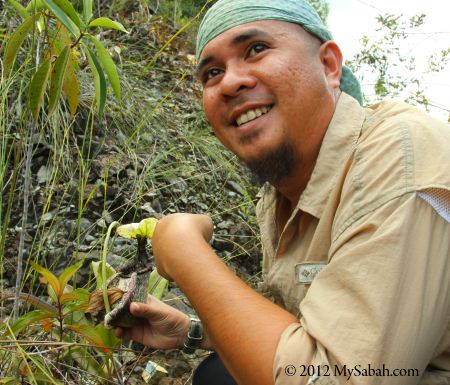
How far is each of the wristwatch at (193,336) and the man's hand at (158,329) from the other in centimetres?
1

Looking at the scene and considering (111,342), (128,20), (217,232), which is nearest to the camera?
(111,342)

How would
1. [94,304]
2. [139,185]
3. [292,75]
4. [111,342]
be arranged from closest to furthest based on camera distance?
[292,75] < [94,304] < [111,342] < [139,185]

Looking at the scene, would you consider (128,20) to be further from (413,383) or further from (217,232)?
(413,383)

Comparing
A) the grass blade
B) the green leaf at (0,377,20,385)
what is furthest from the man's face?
the green leaf at (0,377,20,385)

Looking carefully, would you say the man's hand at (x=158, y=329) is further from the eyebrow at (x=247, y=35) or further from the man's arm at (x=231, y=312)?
the eyebrow at (x=247, y=35)

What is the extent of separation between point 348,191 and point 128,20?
397 centimetres

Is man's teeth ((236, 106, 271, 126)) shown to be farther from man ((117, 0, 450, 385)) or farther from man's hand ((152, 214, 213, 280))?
man's hand ((152, 214, 213, 280))

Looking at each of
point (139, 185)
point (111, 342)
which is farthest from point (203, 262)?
point (139, 185)

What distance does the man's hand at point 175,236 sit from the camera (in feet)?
3.82

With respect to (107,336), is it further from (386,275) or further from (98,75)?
(386,275)

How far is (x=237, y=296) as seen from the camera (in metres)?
1.01

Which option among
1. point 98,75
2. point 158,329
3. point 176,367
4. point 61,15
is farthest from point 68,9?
point 176,367

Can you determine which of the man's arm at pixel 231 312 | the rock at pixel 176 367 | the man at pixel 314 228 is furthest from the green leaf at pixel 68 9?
the rock at pixel 176 367

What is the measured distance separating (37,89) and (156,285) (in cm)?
88
